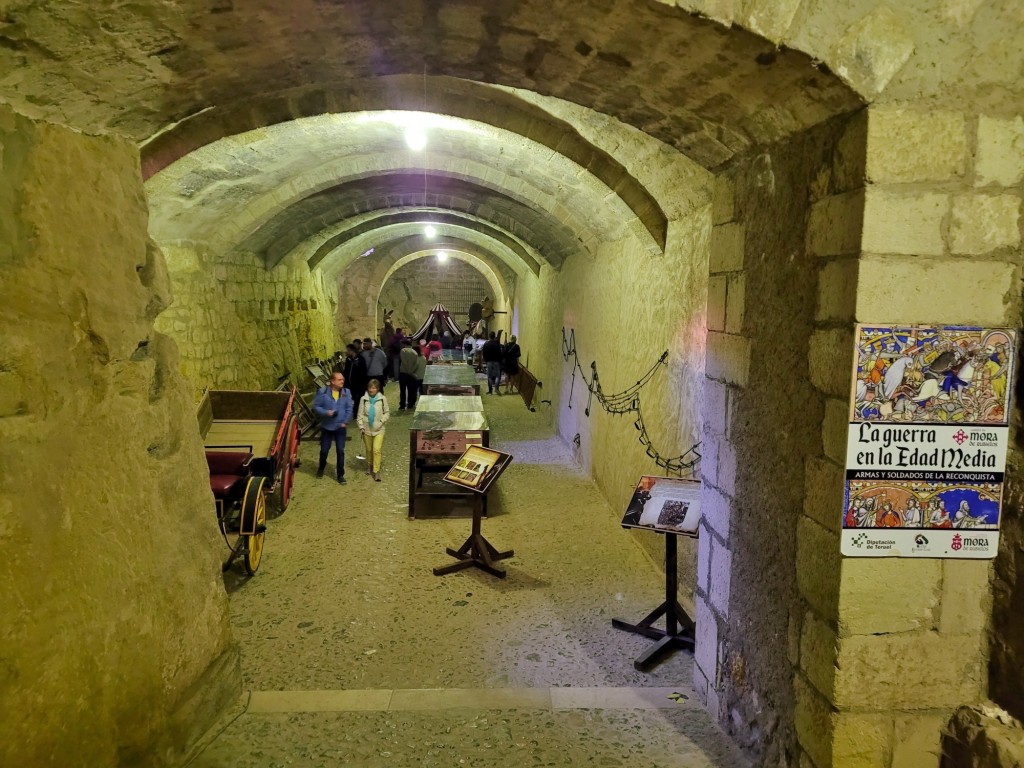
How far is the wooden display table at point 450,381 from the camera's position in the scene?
10.0 metres

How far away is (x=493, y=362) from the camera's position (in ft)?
47.2

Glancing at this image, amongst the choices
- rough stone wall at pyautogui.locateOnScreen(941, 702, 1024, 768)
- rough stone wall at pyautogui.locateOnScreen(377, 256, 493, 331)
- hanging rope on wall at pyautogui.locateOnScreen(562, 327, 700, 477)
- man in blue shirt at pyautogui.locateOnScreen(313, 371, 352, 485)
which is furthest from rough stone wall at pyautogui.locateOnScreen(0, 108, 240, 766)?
rough stone wall at pyautogui.locateOnScreen(377, 256, 493, 331)

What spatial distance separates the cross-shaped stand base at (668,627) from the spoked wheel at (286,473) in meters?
3.56

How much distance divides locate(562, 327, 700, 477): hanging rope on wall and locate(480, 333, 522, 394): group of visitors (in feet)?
15.9

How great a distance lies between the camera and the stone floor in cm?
277

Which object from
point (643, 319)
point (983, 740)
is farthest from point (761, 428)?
point (643, 319)

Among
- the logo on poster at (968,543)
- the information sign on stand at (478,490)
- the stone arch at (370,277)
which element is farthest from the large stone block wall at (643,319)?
the stone arch at (370,277)

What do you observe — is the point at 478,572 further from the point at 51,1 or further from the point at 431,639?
the point at 51,1

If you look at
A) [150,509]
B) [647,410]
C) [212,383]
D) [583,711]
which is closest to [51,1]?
[150,509]

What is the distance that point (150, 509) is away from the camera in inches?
98.6

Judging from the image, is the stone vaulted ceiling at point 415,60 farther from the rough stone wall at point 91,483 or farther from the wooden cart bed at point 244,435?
the wooden cart bed at point 244,435

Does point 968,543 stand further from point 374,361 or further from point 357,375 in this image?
point 357,375

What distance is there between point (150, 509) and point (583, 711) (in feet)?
6.71

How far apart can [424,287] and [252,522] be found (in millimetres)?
24244
